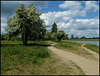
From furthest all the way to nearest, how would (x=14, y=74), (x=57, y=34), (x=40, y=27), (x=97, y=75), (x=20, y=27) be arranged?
1. (x=57, y=34)
2. (x=40, y=27)
3. (x=20, y=27)
4. (x=97, y=75)
5. (x=14, y=74)

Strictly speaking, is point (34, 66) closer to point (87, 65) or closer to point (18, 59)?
point (18, 59)

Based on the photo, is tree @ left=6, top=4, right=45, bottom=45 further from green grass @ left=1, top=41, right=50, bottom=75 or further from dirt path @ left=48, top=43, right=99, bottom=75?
dirt path @ left=48, top=43, right=99, bottom=75

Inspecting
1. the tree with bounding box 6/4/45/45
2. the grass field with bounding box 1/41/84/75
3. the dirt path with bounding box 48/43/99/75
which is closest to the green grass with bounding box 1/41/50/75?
the grass field with bounding box 1/41/84/75

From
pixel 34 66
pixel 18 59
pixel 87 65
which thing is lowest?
pixel 87 65

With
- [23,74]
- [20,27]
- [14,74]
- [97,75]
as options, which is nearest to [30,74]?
[23,74]

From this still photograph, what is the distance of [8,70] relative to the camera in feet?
19.4

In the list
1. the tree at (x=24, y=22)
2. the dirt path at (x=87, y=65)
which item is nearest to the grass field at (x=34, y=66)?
the dirt path at (x=87, y=65)

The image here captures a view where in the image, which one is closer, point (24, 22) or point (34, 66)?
point (34, 66)

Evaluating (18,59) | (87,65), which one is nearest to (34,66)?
(18,59)

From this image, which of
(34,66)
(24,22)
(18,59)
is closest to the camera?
(34,66)

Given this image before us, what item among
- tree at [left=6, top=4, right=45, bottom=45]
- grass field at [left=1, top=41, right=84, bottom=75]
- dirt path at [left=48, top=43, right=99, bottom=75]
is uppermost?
tree at [left=6, top=4, right=45, bottom=45]

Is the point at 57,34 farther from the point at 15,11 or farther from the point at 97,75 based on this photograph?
the point at 97,75

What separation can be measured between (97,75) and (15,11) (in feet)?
65.6

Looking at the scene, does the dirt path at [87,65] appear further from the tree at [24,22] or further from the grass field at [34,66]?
the tree at [24,22]
